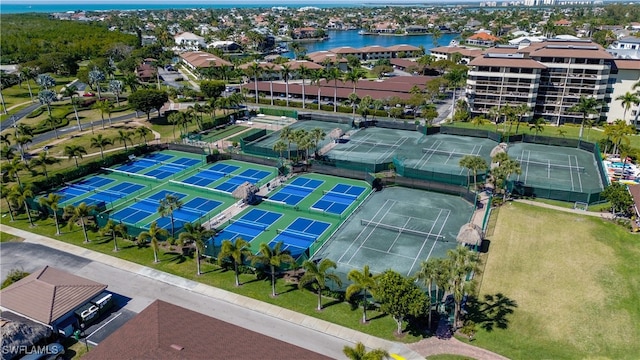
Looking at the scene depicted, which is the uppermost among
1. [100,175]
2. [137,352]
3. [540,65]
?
[540,65]

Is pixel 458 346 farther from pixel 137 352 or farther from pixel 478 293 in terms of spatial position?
pixel 137 352

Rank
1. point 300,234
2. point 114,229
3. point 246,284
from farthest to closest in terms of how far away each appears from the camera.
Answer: point 300,234
point 114,229
point 246,284

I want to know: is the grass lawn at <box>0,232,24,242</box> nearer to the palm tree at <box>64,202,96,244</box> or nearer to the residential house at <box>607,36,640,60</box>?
the palm tree at <box>64,202,96,244</box>

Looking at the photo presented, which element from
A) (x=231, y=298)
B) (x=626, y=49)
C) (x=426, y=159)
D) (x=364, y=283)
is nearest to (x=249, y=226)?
(x=231, y=298)

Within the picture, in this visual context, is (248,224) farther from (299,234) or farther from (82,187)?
(82,187)

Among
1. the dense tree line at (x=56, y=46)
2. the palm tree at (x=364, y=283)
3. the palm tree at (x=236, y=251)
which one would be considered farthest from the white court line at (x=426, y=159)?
the dense tree line at (x=56, y=46)

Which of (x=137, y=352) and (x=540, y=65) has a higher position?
(x=540, y=65)

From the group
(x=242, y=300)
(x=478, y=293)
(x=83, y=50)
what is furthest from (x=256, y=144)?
(x=83, y=50)
